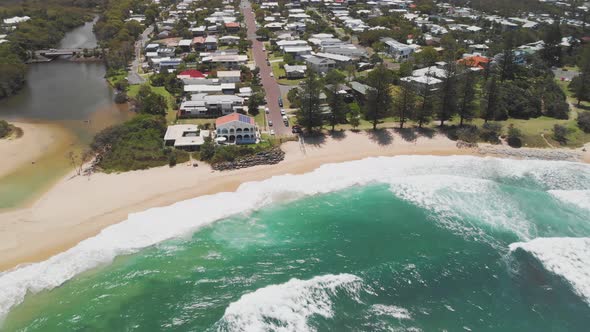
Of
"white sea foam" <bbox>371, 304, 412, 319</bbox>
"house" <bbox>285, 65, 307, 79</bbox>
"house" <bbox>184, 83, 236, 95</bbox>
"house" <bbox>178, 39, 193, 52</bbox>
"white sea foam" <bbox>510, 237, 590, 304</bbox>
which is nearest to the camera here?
"white sea foam" <bbox>371, 304, 412, 319</bbox>

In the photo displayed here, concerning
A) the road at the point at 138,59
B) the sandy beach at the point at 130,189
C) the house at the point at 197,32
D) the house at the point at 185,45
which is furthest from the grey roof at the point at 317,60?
the house at the point at 197,32

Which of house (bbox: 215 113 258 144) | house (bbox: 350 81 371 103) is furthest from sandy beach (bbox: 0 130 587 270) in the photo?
house (bbox: 350 81 371 103)

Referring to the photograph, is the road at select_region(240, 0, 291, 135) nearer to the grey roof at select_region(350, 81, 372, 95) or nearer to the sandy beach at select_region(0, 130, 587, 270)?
the sandy beach at select_region(0, 130, 587, 270)

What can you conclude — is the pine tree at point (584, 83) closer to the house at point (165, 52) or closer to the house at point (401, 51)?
the house at point (401, 51)

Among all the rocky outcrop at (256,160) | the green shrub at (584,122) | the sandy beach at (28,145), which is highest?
the sandy beach at (28,145)

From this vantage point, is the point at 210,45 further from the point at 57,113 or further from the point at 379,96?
the point at 379,96

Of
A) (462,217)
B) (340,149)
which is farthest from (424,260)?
(340,149)
